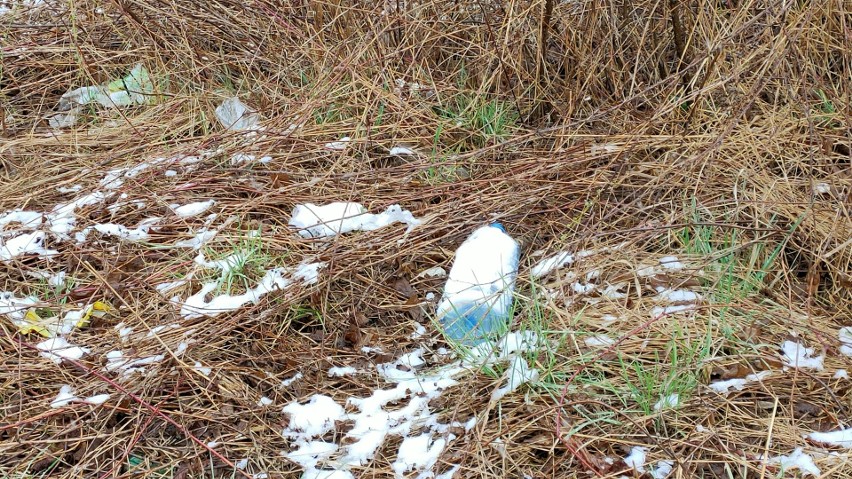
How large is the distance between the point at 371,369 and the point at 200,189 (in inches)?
46.8

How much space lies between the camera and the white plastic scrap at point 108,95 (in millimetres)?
3865

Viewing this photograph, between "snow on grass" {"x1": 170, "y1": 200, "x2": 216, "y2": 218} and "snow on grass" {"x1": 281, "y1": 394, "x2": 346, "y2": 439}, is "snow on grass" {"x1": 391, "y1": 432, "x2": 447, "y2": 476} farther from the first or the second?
"snow on grass" {"x1": 170, "y1": 200, "x2": 216, "y2": 218}

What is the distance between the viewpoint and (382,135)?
3.44 m

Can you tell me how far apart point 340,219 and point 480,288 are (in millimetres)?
640

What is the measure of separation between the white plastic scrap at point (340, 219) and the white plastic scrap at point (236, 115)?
31.1 inches

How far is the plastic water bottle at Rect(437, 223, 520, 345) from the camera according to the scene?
2486mm

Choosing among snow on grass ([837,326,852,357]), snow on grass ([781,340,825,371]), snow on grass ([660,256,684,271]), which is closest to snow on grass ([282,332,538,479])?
snow on grass ([660,256,684,271])

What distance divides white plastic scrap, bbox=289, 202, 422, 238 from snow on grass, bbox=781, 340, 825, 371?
4.24 ft

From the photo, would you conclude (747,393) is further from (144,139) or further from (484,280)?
(144,139)

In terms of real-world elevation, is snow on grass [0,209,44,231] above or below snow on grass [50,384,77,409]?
above

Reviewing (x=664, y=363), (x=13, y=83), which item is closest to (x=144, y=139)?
(x=13, y=83)

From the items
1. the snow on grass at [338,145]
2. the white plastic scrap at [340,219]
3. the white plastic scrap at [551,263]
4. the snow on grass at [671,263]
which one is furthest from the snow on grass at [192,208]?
the snow on grass at [671,263]

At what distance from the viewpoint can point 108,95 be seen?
3.88m

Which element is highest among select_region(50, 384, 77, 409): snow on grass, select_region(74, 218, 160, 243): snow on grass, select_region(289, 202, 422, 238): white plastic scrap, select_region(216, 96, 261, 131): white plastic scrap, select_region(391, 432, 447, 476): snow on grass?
select_region(216, 96, 261, 131): white plastic scrap
